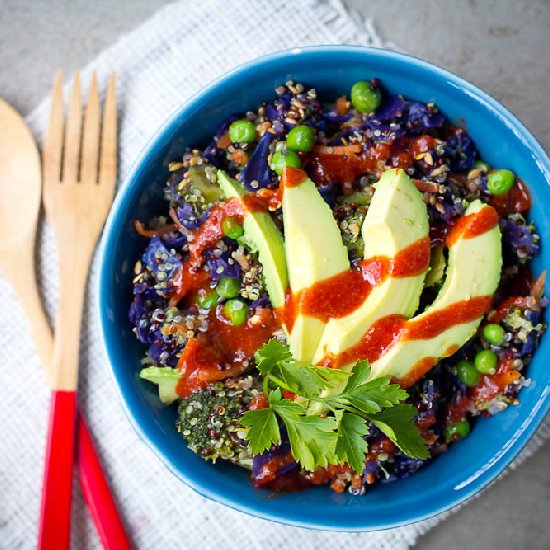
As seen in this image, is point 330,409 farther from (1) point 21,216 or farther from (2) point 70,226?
(1) point 21,216

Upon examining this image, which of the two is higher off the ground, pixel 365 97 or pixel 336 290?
pixel 365 97

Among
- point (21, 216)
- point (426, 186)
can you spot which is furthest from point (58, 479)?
point (426, 186)

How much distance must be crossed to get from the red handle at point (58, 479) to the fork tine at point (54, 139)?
4.78ft

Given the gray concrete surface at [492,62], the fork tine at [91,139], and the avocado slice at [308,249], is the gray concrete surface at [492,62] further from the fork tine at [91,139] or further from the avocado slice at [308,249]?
the avocado slice at [308,249]

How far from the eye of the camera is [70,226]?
4238mm

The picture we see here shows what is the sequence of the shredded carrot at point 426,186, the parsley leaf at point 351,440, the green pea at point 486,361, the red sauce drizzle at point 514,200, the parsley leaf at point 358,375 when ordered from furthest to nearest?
the red sauce drizzle at point 514,200
the green pea at point 486,361
the shredded carrot at point 426,186
the parsley leaf at point 351,440
the parsley leaf at point 358,375

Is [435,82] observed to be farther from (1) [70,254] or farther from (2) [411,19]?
(1) [70,254]

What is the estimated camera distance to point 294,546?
4.18 m

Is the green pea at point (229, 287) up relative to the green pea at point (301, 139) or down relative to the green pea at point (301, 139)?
down

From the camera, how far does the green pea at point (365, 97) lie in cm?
358

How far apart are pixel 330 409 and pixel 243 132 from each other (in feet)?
5.06

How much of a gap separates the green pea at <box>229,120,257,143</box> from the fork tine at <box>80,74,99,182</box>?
1103 mm

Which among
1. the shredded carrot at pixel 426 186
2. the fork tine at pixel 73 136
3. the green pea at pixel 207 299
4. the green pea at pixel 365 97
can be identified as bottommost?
the green pea at pixel 207 299

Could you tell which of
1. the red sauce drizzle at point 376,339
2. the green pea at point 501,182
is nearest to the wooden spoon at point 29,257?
the red sauce drizzle at point 376,339
